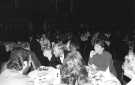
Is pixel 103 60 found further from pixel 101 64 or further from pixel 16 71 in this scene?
pixel 16 71

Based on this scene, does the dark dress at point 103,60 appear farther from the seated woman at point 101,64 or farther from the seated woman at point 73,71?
the seated woman at point 73,71

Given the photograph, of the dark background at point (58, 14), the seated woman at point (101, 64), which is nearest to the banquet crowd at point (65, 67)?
the seated woman at point (101, 64)

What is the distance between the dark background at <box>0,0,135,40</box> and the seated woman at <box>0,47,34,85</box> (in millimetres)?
3079

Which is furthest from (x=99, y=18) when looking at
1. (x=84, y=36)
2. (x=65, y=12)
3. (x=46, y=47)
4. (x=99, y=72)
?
(x=99, y=72)

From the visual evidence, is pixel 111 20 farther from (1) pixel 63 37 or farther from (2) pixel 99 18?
(1) pixel 63 37

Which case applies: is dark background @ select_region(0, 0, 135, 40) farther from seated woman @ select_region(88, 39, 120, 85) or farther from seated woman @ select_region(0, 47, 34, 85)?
seated woman @ select_region(88, 39, 120, 85)

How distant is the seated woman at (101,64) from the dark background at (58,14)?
11.3 feet

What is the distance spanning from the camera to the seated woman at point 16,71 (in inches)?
176

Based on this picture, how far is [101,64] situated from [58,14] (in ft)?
13.7

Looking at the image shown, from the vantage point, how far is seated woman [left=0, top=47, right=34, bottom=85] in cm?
446

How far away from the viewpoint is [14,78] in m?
4.51

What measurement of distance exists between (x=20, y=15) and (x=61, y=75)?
417 cm

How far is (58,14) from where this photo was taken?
8.34 m

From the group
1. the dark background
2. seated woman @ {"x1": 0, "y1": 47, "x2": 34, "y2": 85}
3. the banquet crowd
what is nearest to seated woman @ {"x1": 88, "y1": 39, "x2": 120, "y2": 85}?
the banquet crowd
